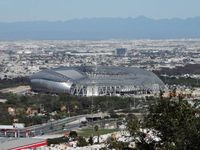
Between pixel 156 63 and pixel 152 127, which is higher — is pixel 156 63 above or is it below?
below

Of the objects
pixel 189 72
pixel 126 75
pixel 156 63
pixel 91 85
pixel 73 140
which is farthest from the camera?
pixel 156 63

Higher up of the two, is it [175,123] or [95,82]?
[175,123]

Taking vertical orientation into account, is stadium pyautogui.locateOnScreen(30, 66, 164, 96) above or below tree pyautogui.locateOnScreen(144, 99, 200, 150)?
below

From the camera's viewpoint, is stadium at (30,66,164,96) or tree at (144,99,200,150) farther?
stadium at (30,66,164,96)

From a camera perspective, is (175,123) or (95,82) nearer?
(175,123)

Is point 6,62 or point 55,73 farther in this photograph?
point 6,62

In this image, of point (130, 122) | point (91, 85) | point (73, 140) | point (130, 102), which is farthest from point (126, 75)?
point (130, 122)

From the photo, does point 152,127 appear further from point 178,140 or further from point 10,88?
point 10,88

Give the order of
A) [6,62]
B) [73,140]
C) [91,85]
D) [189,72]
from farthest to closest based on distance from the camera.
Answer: [6,62], [189,72], [91,85], [73,140]
